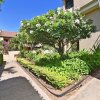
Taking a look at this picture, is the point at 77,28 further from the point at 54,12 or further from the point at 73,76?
the point at 73,76

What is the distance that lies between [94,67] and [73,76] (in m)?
1.57

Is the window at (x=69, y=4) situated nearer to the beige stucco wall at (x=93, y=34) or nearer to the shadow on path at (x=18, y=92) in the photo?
the beige stucco wall at (x=93, y=34)

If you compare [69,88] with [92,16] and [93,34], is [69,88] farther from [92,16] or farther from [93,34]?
[92,16]

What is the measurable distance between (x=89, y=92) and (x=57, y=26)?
181 inches

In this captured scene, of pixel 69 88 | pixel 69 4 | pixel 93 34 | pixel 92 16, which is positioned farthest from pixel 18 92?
pixel 69 4

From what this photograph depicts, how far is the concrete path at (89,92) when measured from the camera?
7.57 metres

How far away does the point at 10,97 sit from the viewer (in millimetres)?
8766

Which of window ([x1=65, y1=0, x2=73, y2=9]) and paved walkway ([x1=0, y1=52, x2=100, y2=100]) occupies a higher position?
window ([x1=65, y1=0, x2=73, y2=9])

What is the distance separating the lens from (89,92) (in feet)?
26.1

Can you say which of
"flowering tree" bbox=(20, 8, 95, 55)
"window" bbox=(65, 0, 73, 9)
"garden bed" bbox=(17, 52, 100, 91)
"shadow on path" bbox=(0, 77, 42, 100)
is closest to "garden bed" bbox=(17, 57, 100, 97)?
"garden bed" bbox=(17, 52, 100, 91)

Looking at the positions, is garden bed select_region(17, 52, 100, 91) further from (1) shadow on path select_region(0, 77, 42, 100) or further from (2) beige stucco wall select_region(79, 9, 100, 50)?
(2) beige stucco wall select_region(79, 9, 100, 50)

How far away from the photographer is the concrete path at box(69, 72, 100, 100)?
7.57 meters

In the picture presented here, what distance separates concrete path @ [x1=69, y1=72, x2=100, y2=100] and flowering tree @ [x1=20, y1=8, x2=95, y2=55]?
3.79 m

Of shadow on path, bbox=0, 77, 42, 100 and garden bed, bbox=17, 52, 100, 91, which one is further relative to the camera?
garden bed, bbox=17, 52, 100, 91
